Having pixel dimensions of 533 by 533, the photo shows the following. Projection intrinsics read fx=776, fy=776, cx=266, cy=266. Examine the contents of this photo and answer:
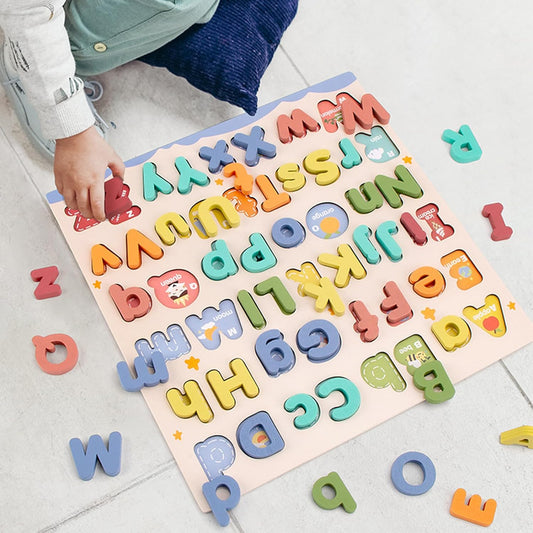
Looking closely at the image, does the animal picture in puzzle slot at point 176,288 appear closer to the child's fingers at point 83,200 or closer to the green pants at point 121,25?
the child's fingers at point 83,200

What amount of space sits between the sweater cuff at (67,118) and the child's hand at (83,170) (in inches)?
0.4

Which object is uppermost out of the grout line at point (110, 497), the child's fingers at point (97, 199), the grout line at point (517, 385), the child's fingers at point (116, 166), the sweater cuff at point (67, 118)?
the sweater cuff at point (67, 118)

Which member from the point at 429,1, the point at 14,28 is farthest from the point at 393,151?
the point at 14,28

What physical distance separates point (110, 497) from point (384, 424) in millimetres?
349

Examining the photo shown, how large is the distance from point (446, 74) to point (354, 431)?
63cm

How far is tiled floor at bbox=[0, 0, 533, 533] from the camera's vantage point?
934mm

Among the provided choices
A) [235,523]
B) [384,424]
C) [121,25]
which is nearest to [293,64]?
[121,25]

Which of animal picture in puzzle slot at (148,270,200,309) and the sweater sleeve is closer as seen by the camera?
the sweater sleeve

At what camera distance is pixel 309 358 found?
1.00 m

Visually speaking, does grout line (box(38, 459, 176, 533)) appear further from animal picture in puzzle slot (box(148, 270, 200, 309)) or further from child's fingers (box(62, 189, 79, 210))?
child's fingers (box(62, 189, 79, 210))

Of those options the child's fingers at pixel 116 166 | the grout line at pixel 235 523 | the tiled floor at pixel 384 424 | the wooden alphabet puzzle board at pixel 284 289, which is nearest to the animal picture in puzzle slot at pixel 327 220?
the wooden alphabet puzzle board at pixel 284 289

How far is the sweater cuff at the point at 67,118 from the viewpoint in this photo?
35.9 inches

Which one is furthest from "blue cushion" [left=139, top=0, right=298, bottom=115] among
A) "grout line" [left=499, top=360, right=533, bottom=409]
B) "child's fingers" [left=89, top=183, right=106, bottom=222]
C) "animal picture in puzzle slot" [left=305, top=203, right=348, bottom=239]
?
"grout line" [left=499, top=360, right=533, bottom=409]

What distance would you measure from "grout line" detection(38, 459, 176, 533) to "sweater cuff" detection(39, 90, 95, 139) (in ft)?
1.37
